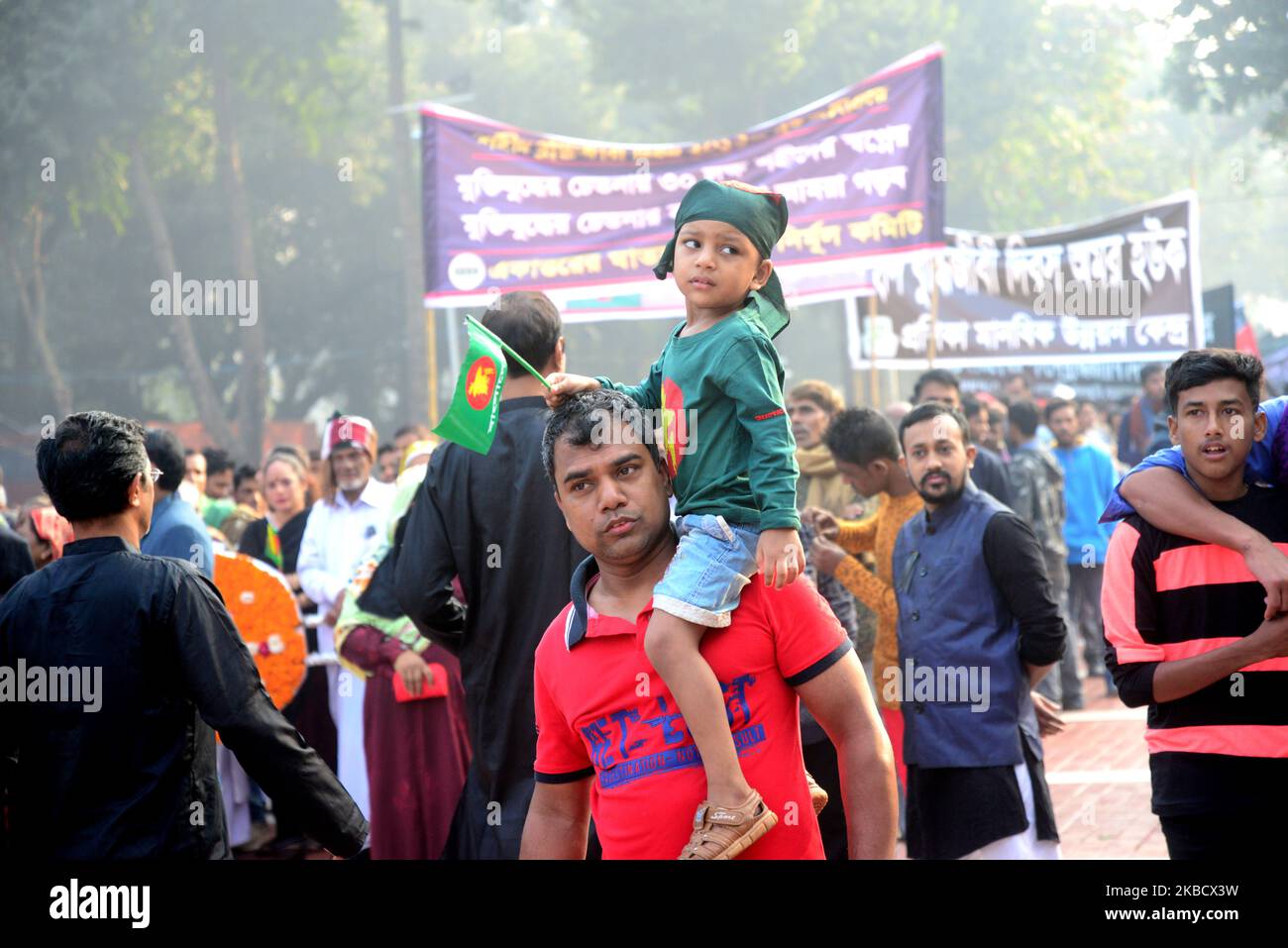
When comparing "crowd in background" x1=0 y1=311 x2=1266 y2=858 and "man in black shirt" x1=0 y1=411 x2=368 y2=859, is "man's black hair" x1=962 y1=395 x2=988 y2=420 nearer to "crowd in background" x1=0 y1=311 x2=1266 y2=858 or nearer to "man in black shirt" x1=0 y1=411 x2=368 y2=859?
"crowd in background" x1=0 y1=311 x2=1266 y2=858

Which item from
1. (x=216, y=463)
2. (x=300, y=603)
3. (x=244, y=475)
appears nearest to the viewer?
(x=300, y=603)

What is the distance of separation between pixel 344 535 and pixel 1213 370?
4.64 meters

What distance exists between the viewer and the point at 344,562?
6.98m

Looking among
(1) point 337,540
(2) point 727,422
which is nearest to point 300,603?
(1) point 337,540

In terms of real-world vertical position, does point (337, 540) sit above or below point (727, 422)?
below

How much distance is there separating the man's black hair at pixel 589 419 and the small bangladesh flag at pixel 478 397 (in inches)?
8.8

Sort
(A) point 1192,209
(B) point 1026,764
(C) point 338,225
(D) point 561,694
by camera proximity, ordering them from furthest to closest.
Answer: (C) point 338,225, (A) point 1192,209, (B) point 1026,764, (D) point 561,694

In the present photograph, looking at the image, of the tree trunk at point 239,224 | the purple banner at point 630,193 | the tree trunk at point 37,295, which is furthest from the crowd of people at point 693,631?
the tree trunk at point 37,295

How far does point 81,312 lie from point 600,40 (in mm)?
13104

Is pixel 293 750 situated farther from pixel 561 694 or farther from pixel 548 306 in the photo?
pixel 548 306

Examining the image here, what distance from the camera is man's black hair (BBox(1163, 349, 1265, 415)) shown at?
11.3 feet

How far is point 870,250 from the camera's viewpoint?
1030 centimetres

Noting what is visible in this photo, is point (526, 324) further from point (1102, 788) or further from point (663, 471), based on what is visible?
point (1102, 788)
